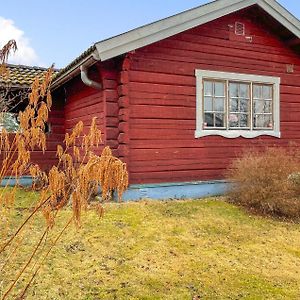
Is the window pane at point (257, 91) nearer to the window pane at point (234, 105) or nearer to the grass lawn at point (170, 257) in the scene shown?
the window pane at point (234, 105)

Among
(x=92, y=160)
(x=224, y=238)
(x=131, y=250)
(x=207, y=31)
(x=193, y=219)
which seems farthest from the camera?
(x=207, y=31)

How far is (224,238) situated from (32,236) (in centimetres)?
300

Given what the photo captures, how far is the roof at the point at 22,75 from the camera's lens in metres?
11.5

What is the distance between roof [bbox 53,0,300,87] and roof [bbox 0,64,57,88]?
5.57ft

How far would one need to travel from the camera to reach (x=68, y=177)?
9.38 feet

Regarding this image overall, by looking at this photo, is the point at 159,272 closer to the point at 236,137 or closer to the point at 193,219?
the point at 193,219

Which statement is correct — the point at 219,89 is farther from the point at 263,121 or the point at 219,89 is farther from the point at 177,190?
the point at 177,190

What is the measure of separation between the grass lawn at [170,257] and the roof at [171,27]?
312 centimetres

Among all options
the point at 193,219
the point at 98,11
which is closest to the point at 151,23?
the point at 193,219

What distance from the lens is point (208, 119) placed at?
973 cm

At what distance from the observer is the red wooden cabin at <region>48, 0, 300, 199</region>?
8656mm

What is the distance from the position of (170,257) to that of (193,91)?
489 cm

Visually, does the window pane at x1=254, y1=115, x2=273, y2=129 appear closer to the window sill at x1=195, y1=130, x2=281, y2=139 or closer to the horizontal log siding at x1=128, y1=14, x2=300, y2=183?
the window sill at x1=195, y1=130, x2=281, y2=139

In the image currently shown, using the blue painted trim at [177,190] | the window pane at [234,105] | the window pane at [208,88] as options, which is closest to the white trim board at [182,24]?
the window pane at [208,88]
